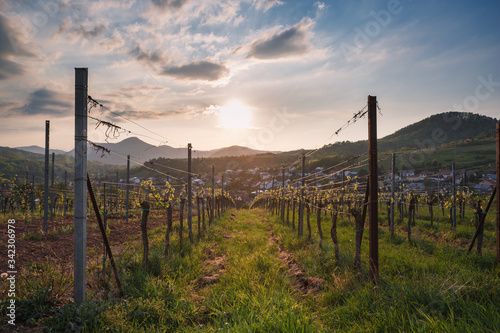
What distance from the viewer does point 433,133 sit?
11131 centimetres

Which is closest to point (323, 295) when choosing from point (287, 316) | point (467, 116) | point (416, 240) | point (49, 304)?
point (287, 316)

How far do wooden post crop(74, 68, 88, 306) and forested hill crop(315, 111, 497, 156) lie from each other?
4065 inches

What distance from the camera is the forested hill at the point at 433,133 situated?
4213 inches

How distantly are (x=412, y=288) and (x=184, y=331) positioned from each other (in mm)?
3754

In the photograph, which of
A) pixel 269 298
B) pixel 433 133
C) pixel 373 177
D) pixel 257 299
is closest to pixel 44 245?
pixel 257 299

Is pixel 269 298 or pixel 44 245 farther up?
pixel 269 298

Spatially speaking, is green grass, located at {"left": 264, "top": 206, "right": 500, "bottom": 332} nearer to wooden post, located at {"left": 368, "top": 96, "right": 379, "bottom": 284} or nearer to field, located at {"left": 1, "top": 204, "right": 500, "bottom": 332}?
field, located at {"left": 1, "top": 204, "right": 500, "bottom": 332}

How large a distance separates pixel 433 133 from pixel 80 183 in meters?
135

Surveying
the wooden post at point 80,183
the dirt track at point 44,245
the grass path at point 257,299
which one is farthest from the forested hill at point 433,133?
the wooden post at point 80,183

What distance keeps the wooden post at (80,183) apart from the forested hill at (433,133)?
10326 centimetres

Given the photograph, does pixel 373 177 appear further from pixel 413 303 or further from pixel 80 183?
pixel 80 183

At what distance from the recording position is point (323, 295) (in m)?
5.09

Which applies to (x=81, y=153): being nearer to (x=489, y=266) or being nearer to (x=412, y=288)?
(x=412, y=288)

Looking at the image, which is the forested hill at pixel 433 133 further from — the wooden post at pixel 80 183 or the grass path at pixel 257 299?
the wooden post at pixel 80 183
